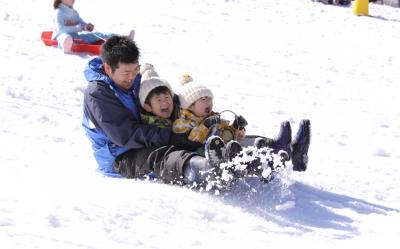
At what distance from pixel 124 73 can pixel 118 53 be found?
13 cm

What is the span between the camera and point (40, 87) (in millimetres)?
6496

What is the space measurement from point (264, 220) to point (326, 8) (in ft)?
42.4

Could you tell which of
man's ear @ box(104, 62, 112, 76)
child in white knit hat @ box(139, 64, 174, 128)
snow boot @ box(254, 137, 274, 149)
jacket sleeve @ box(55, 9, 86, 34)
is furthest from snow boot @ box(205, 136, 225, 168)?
jacket sleeve @ box(55, 9, 86, 34)

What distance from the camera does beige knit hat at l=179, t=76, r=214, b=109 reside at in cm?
412

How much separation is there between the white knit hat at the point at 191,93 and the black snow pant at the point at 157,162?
357mm

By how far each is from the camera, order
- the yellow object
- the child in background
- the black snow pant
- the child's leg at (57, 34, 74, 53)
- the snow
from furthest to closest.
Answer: the yellow object < the child in background < the child's leg at (57, 34, 74, 53) < the black snow pant < the snow

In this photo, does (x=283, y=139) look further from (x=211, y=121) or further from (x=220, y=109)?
(x=220, y=109)

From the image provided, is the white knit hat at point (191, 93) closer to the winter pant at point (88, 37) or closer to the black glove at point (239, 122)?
the black glove at point (239, 122)

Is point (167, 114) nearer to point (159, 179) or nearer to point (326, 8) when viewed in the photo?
point (159, 179)

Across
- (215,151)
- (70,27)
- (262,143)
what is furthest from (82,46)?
(215,151)

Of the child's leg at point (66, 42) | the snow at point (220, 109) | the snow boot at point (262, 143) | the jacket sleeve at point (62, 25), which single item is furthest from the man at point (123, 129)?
the jacket sleeve at point (62, 25)

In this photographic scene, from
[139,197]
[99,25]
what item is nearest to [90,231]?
[139,197]

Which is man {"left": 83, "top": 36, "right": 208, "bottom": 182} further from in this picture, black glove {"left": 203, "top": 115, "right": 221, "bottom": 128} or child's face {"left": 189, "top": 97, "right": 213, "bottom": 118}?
child's face {"left": 189, "top": 97, "right": 213, "bottom": 118}

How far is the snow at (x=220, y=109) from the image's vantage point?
124 inches
